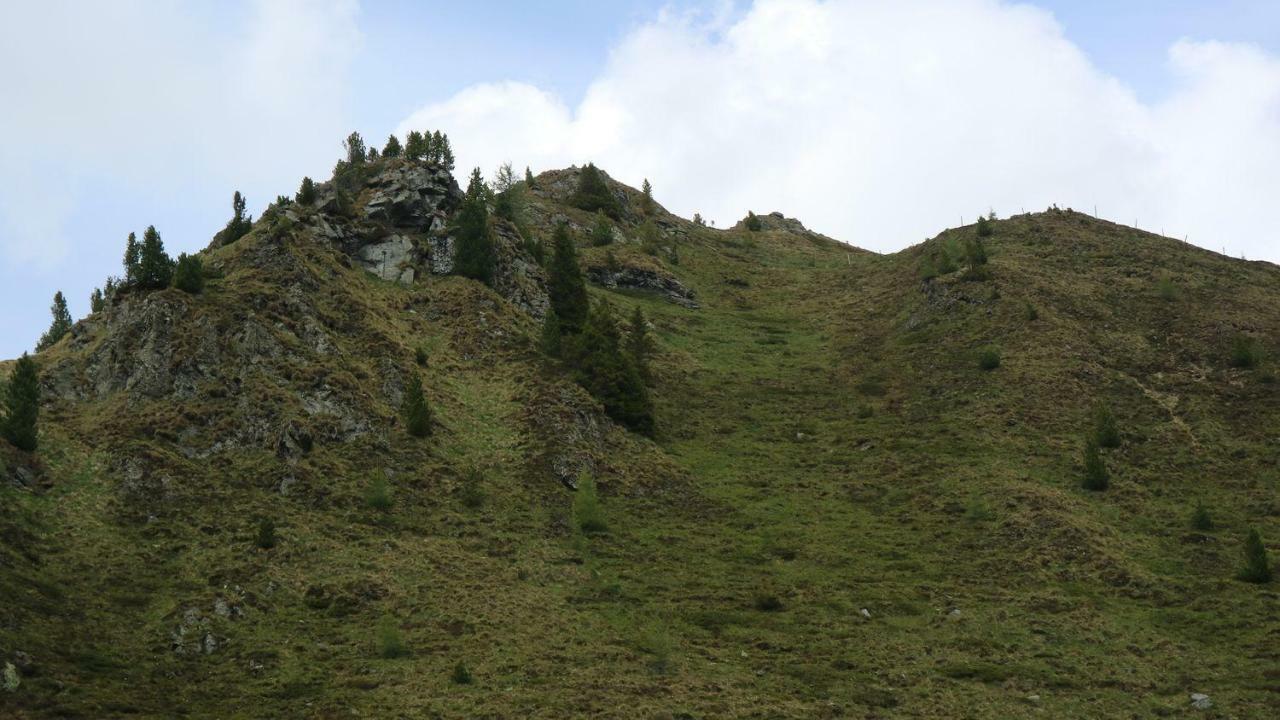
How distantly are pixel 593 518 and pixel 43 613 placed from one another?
3016 cm

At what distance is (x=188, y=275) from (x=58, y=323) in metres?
43.5

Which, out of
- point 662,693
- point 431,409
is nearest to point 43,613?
point 662,693

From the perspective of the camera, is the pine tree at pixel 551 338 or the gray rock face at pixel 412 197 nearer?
the pine tree at pixel 551 338

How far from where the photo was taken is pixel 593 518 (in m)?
61.7

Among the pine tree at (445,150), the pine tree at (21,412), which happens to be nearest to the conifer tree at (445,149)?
the pine tree at (445,150)

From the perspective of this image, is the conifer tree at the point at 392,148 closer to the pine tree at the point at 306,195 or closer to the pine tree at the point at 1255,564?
the pine tree at the point at 306,195

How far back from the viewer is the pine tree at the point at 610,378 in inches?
3068

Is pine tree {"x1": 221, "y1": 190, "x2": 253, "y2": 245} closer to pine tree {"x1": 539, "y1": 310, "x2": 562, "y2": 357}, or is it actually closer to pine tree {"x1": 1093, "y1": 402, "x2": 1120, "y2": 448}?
pine tree {"x1": 539, "y1": 310, "x2": 562, "y2": 357}

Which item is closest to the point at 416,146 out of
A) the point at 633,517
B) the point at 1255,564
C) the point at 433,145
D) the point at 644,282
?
the point at 433,145

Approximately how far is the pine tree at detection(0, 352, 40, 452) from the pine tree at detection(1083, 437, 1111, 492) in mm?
66144

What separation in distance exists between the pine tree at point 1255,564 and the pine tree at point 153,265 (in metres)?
71.3

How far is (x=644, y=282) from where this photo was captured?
121 metres

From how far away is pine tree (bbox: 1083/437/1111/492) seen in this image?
6631 cm

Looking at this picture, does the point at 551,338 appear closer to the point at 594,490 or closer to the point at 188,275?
the point at 594,490
